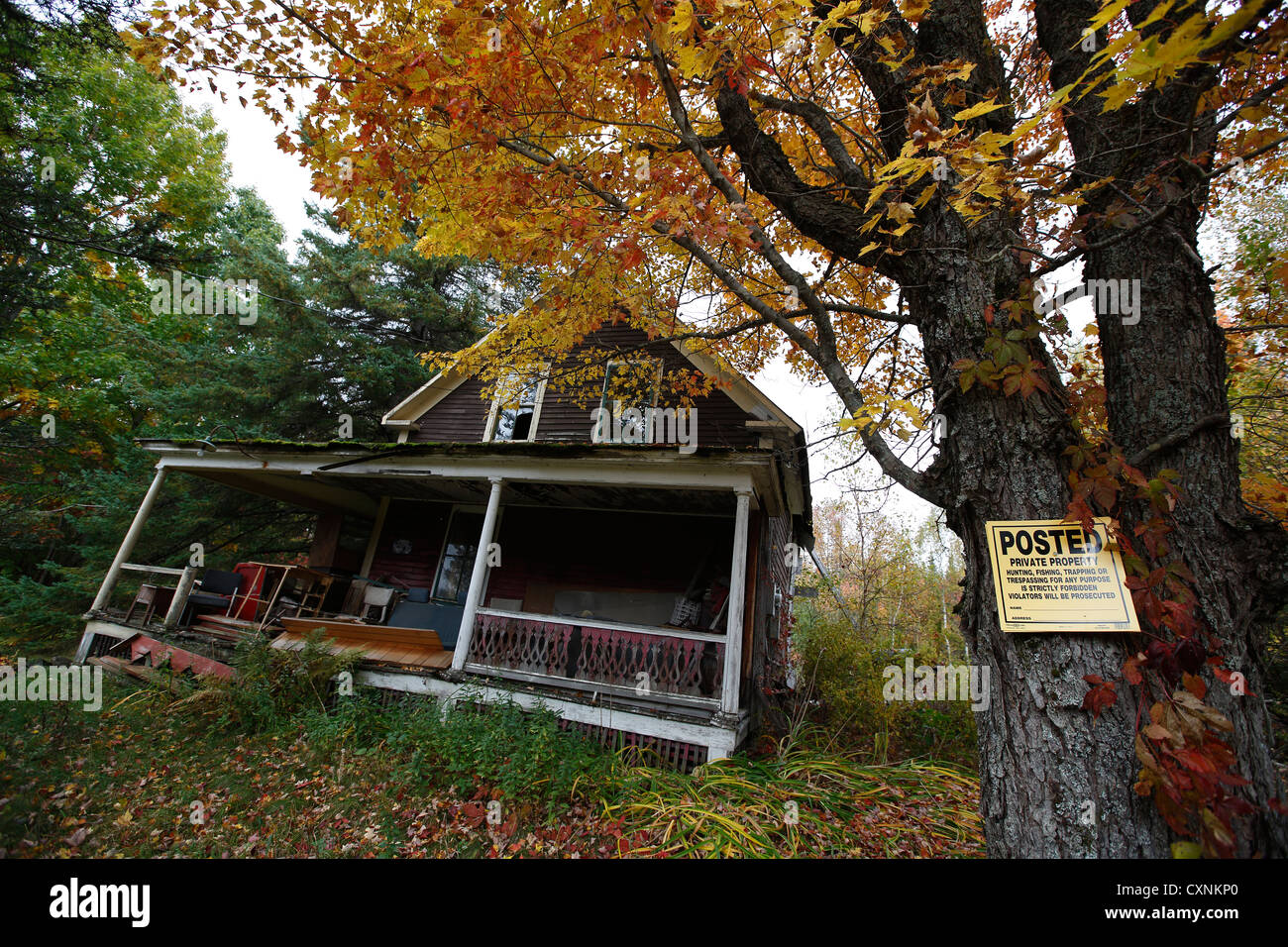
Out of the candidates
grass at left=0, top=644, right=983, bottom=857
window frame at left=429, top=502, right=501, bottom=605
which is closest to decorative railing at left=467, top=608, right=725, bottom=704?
grass at left=0, top=644, right=983, bottom=857

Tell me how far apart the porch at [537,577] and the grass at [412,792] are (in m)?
0.76

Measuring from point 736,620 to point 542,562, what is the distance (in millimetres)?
5093

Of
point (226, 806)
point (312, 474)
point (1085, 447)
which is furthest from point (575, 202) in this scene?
point (312, 474)

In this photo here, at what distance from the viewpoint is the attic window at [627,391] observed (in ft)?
31.1

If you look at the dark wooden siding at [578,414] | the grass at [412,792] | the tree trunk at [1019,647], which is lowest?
the grass at [412,792]

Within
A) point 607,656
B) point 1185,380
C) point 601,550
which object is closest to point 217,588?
point 601,550

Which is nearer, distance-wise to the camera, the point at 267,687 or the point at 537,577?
the point at 267,687

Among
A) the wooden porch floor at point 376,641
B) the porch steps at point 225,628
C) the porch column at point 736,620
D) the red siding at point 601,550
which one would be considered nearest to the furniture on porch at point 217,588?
the porch steps at point 225,628

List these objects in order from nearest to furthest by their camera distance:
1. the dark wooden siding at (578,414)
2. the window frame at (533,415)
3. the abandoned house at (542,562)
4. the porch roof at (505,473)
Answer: the abandoned house at (542,562), the porch roof at (505,473), the dark wooden siding at (578,414), the window frame at (533,415)

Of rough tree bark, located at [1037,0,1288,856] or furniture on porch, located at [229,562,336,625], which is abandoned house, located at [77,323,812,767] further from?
rough tree bark, located at [1037,0,1288,856]

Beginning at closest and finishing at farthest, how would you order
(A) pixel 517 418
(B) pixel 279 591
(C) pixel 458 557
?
(B) pixel 279 591 < (C) pixel 458 557 < (A) pixel 517 418

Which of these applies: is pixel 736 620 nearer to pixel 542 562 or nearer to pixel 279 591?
pixel 542 562

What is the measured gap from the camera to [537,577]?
10.5 m

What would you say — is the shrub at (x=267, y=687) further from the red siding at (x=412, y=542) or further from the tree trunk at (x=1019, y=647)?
the tree trunk at (x=1019, y=647)
